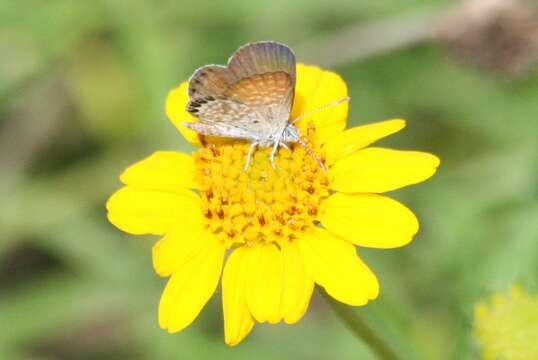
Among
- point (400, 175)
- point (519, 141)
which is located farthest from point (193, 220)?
point (519, 141)

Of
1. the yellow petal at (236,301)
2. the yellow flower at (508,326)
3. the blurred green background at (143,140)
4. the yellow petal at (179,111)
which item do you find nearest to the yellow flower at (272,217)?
the yellow petal at (236,301)

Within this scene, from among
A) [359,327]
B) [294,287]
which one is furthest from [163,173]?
[359,327]

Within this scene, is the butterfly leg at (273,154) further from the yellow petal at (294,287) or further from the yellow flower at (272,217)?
the yellow petal at (294,287)

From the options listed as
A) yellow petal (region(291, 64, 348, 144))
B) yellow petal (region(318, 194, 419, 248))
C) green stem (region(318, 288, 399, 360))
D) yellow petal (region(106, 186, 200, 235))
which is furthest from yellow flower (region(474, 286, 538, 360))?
yellow petal (region(106, 186, 200, 235))

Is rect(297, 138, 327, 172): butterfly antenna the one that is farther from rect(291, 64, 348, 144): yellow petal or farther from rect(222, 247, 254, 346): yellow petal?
rect(222, 247, 254, 346): yellow petal

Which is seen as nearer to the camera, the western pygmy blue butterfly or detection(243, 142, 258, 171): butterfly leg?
the western pygmy blue butterfly

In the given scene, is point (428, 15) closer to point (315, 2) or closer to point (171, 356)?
point (315, 2)

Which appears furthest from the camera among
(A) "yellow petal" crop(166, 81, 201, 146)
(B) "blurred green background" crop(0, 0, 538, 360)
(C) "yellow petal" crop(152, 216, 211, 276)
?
(B) "blurred green background" crop(0, 0, 538, 360)

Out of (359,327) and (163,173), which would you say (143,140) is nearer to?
(163,173)

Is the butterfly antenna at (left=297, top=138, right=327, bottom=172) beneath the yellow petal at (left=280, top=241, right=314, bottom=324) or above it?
above
